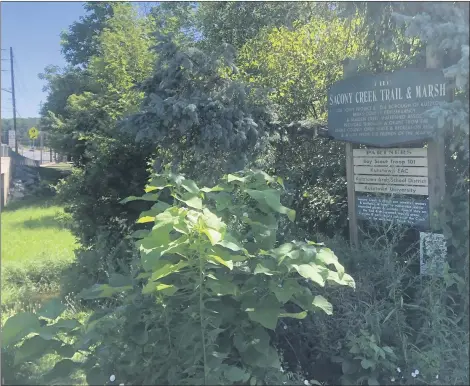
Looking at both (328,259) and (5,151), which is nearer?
(328,259)

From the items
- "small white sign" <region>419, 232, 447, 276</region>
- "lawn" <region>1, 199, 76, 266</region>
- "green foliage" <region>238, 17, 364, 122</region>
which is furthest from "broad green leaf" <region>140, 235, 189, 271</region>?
"green foliage" <region>238, 17, 364, 122</region>

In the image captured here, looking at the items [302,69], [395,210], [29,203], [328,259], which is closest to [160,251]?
[328,259]

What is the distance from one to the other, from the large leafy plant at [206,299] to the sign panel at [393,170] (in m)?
1.56

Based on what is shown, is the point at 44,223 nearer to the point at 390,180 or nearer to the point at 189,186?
the point at 189,186

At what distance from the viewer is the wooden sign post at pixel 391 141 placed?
4.15 m

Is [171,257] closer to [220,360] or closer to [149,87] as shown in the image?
[220,360]

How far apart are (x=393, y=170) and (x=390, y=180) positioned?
0.29 feet

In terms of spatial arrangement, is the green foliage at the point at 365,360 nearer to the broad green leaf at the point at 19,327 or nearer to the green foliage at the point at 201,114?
the broad green leaf at the point at 19,327

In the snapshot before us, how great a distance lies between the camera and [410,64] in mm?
4746

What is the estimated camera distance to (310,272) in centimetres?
283

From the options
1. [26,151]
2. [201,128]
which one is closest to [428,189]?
[201,128]

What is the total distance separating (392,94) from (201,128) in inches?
66.4

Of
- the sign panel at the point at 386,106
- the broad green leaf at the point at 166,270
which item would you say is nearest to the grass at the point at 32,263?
the broad green leaf at the point at 166,270

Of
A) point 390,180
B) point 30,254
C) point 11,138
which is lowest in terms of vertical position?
point 30,254
